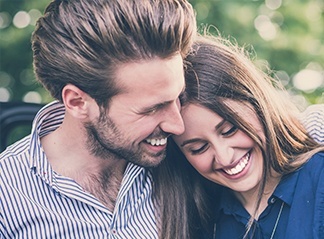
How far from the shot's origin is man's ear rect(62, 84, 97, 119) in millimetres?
2461

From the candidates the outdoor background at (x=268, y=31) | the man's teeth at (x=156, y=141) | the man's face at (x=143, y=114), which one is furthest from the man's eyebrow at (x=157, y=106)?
the outdoor background at (x=268, y=31)

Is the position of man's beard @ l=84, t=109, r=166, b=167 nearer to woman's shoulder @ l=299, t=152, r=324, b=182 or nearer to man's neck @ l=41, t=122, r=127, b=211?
man's neck @ l=41, t=122, r=127, b=211

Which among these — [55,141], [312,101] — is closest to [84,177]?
[55,141]

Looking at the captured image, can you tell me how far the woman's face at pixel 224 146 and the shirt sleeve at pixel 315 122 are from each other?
9.0 inches

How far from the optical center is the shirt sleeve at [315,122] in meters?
2.50

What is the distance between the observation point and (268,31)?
15.8ft

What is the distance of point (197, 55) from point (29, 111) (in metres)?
0.66

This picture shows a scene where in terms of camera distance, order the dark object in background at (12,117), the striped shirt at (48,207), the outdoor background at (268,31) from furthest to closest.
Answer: the outdoor background at (268,31) < the dark object in background at (12,117) < the striped shirt at (48,207)

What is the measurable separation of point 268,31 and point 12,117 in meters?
2.55

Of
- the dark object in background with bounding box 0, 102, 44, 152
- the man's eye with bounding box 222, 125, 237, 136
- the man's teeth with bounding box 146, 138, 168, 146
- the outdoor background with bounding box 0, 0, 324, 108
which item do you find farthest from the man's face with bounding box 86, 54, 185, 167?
the outdoor background with bounding box 0, 0, 324, 108

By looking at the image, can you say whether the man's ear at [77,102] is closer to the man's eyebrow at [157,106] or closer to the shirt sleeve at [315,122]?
the man's eyebrow at [157,106]

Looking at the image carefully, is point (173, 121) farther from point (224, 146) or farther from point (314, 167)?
point (314, 167)

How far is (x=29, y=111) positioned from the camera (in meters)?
2.70

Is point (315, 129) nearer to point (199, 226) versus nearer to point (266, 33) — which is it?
point (199, 226)
